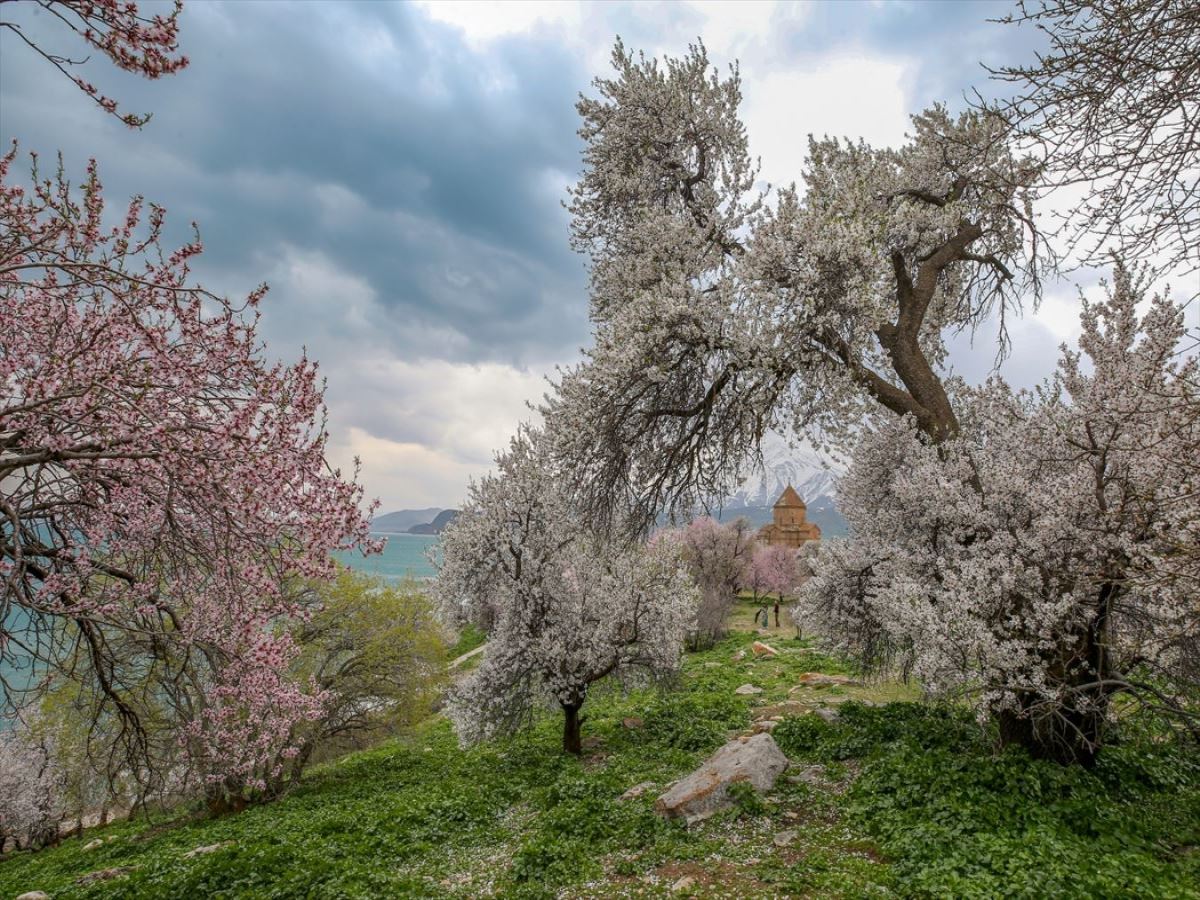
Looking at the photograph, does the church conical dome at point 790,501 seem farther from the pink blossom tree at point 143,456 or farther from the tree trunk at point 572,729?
the pink blossom tree at point 143,456

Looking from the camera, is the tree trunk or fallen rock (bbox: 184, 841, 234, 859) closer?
fallen rock (bbox: 184, 841, 234, 859)

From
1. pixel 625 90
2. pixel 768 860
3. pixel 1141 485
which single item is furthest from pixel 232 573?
pixel 625 90

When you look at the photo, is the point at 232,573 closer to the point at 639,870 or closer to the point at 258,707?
the point at 258,707

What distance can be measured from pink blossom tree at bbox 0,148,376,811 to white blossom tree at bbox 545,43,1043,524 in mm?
5385

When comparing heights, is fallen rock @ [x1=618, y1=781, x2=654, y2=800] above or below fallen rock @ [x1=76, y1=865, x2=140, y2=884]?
above

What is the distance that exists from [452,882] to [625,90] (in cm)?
1464

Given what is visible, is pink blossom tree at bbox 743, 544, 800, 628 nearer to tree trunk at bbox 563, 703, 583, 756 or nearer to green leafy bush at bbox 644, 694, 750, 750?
green leafy bush at bbox 644, 694, 750, 750

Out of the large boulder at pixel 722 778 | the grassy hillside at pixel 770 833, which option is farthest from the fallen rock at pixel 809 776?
the large boulder at pixel 722 778

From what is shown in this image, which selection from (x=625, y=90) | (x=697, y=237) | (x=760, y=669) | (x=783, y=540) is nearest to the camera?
(x=697, y=237)

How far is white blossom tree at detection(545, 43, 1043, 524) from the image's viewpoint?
10000 mm

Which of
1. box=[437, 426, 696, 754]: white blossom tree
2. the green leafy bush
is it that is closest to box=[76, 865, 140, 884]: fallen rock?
box=[437, 426, 696, 754]: white blossom tree

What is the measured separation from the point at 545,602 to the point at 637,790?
554 cm

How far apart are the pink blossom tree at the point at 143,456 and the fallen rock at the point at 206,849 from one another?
21.2 feet

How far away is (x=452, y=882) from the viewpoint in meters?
8.25
